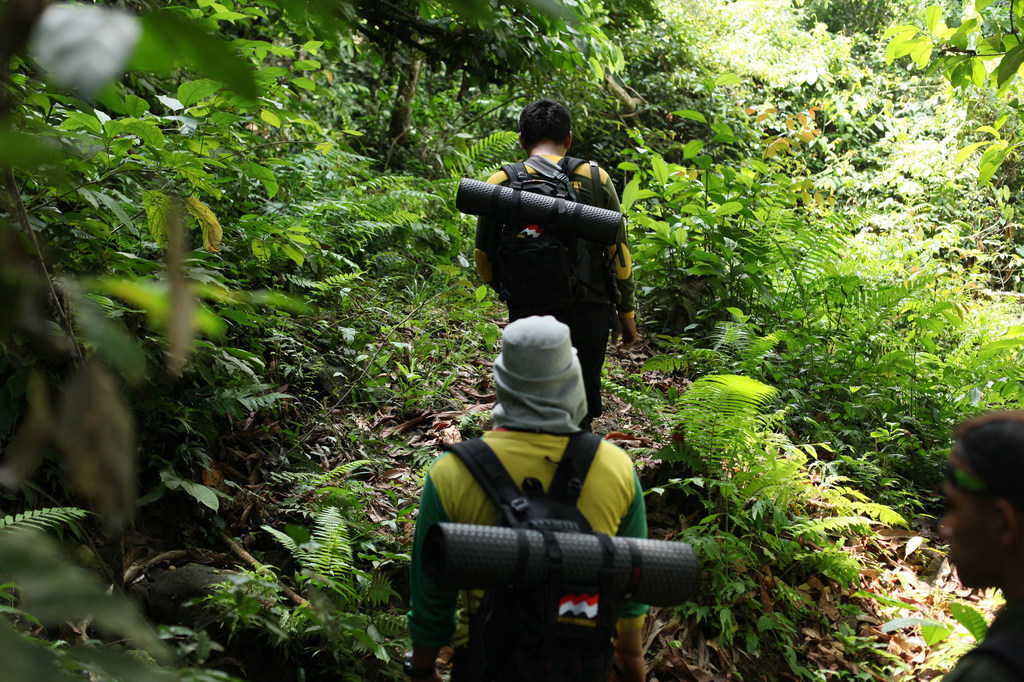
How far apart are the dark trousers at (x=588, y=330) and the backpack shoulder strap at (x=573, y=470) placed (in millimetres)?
1724

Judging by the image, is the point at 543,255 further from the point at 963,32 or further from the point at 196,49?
the point at 196,49

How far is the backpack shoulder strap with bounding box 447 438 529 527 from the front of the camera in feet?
6.08

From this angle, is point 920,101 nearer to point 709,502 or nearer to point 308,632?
point 709,502

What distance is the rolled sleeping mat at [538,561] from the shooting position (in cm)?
161

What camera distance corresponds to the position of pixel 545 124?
3.81 metres

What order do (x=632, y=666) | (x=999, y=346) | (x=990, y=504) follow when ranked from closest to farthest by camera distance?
(x=990, y=504) → (x=632, y=666) → (x=999, y=346)

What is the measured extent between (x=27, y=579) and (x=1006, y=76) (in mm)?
4010

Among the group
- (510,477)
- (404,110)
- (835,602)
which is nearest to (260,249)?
(510,477)

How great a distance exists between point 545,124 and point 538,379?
2237 millimetres

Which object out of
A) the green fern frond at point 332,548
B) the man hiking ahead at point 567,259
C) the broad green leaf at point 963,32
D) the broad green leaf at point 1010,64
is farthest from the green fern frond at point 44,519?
the broad green leaf at point 963,32

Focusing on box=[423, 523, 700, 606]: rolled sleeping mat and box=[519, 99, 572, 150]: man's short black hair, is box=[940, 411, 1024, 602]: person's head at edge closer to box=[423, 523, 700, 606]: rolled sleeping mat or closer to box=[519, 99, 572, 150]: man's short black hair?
box=[423, 523, 700, 606]: rolled sleeping mat

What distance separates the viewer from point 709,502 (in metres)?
4.09

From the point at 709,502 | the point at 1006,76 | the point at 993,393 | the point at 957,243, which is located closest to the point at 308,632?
the point at 709,502

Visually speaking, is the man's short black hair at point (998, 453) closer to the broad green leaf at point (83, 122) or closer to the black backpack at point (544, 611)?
the black backpack at point (544, 611)
